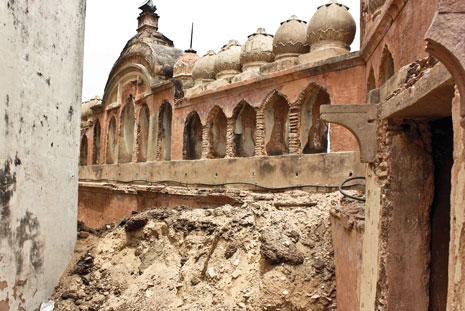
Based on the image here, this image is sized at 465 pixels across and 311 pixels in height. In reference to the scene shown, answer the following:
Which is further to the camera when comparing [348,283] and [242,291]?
[242,291]

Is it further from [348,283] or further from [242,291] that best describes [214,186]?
[348,283]

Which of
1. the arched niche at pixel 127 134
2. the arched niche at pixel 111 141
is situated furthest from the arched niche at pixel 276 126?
the arched niche at pixel 111 141

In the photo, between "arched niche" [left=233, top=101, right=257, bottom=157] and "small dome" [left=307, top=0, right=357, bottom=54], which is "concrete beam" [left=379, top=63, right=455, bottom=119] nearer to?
"small dome" [left=307, top=0, right=357, bottom=54]

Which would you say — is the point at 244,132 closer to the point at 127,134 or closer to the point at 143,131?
the point at 143,131

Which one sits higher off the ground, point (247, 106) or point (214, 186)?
point (247, 106)

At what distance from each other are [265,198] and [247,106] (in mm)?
3450

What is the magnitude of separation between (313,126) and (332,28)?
72.0 inches

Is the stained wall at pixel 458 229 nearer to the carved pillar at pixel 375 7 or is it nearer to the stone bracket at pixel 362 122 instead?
the stone bracket at pixel 362 122

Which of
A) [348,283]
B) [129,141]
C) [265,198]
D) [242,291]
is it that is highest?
[129,141]

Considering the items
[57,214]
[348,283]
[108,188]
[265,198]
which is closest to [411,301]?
[348,283]

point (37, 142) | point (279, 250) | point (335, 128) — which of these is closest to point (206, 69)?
point (335, 128)

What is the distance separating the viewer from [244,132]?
9.48m

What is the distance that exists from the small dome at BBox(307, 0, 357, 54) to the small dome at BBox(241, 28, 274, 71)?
130 cm

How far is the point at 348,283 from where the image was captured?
12.1 feet
